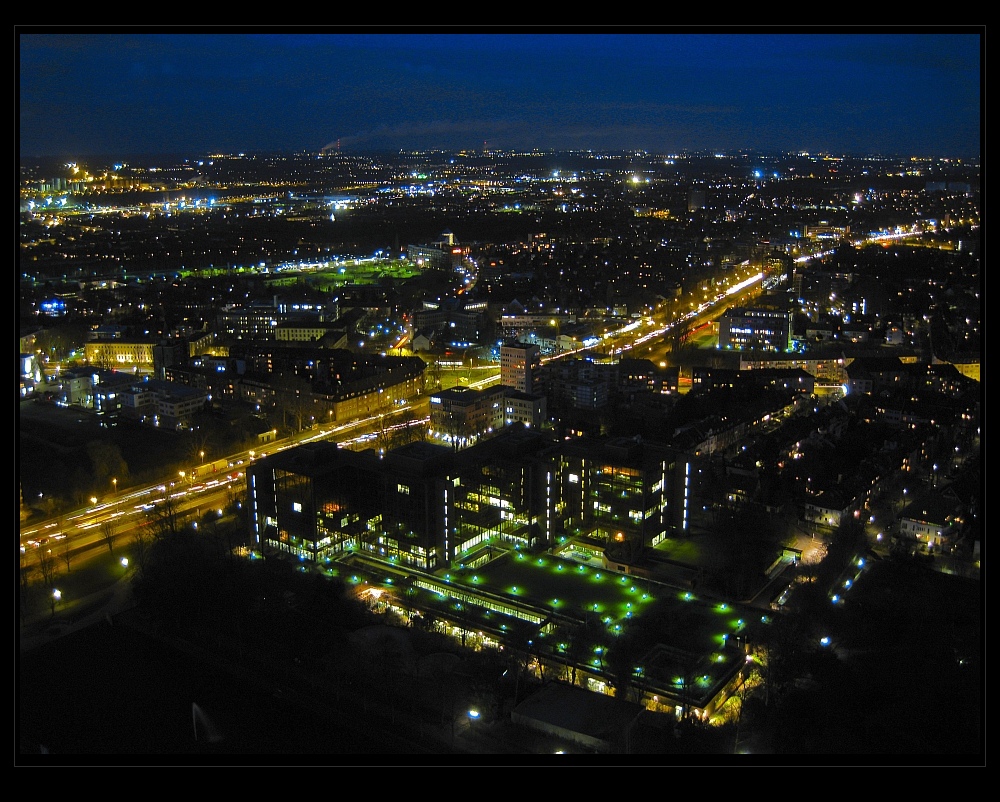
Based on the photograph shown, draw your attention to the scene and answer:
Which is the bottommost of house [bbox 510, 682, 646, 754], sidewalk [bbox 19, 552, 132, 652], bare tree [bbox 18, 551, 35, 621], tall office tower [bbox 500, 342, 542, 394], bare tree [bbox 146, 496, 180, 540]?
house [bbox 510, 682, 646, 754]

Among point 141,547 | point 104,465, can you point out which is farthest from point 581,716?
point 104,465

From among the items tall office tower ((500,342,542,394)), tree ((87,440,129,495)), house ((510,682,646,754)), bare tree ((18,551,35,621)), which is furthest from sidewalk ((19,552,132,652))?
tall office tower ((500,342,542,394))

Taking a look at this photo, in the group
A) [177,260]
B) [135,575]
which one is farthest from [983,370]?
[177,260]

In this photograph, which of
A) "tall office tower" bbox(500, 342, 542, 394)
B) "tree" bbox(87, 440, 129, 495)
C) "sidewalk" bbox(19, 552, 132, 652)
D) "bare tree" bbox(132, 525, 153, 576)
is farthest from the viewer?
"tall office tower" bbox(500, 342, 542, 394)

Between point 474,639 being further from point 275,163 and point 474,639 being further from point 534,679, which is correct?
point 275,163

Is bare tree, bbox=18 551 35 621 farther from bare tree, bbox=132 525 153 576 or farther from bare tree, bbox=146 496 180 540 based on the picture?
bare tree, bbox=146 496 180 540

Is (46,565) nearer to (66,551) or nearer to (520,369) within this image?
(66,551)

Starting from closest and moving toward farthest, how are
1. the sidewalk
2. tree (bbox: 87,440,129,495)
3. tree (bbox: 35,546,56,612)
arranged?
the sidewalk → tree (bbox: 35,546,56,612) → tree (bbox: 87,440,129,495)

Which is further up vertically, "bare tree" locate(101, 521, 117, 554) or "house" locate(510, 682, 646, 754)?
"bare tree" locate(101, 521, 117, 554)
